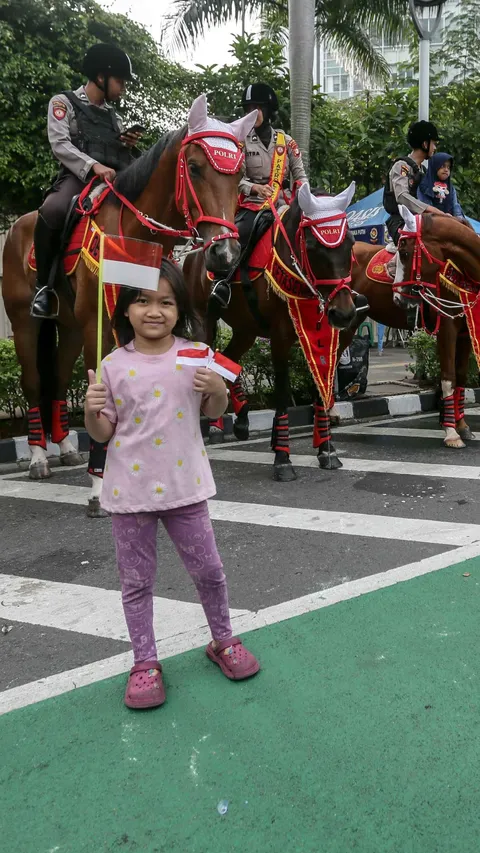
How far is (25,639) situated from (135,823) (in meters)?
1.44

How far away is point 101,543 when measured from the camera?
4.87m

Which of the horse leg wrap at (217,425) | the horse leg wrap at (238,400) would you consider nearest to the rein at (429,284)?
the horse leg wrap at (238,400)

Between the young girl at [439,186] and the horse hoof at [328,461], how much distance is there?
10.8 feet

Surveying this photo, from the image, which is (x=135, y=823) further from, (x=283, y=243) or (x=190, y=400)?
(x=283, y=243)

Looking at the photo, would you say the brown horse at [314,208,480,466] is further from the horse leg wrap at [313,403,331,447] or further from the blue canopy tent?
the blue canopy tent

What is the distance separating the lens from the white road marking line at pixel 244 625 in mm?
2961

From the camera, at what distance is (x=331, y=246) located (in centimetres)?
587

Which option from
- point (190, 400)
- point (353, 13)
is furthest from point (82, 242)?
point (353, 13)

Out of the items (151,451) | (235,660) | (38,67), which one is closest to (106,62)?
(151,451)

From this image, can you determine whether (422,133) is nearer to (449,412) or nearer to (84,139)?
(449,412)

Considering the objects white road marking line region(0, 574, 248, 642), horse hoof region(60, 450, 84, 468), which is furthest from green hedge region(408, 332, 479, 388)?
white road marking line region(0, 574, 248, 642)

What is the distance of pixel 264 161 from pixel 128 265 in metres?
4.89

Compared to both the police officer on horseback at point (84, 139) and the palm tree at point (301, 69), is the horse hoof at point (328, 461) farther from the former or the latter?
the palm tree at point (301, 69)

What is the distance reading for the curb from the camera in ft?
24.5
